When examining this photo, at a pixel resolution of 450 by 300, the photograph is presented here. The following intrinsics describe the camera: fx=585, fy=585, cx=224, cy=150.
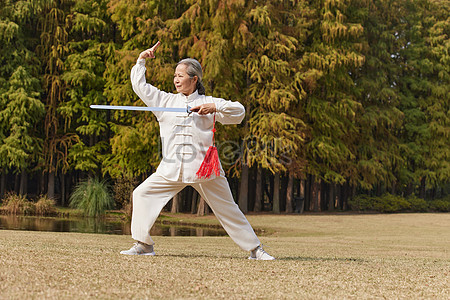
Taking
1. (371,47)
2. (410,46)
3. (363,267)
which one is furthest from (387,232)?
(410,46)

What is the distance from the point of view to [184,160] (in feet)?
20.7

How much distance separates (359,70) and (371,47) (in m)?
1.67

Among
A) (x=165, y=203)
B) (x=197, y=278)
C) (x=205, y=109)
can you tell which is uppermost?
(x=205, y=109)

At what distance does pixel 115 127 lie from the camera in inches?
1054

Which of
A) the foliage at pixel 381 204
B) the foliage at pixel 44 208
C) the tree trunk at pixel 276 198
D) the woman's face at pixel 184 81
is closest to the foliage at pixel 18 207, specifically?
the foliage at pixel 44 208

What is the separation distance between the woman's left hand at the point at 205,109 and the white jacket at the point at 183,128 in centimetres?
10

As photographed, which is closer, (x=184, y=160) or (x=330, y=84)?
(x=184, y=160)

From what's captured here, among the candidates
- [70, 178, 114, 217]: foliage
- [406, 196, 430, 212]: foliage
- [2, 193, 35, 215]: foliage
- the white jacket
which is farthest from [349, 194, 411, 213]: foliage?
the white jacket

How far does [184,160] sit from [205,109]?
1.97 feet

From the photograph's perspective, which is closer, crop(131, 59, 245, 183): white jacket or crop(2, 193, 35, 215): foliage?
crop(131, 59, 245, 183): white jacket

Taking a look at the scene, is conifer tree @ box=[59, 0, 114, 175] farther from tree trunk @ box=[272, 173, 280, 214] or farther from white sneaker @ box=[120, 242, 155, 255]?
white sneaker @ box=[120, 242, 155, 255]

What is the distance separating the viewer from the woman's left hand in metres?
6.14

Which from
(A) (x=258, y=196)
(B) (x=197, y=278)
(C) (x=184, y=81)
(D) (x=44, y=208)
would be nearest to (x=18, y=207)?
(D) (x=44, y=208)

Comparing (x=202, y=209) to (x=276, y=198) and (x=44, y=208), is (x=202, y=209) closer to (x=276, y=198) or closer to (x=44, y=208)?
(x=276, y=198)
